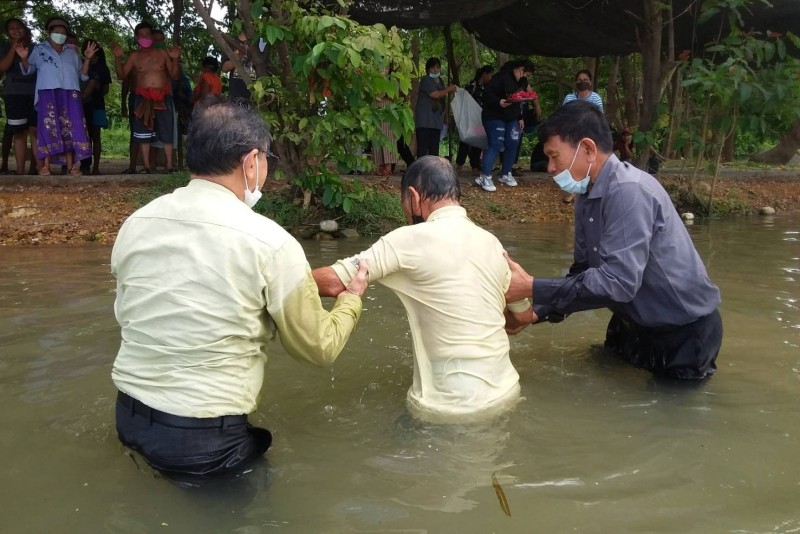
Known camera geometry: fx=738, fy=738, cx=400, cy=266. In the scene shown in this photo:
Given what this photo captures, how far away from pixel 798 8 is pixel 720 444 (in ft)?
26.4

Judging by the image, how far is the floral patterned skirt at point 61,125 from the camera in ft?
30.3

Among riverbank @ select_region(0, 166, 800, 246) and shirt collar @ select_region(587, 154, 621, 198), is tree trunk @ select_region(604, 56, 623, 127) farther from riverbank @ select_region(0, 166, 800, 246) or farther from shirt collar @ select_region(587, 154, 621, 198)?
shirt collar @ select_region(587, 154, 621, 198)

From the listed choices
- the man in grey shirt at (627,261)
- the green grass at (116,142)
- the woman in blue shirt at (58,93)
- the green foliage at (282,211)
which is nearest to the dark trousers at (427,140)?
the green foliage at (282,211)

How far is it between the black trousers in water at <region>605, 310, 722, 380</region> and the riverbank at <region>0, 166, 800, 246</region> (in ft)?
16.8

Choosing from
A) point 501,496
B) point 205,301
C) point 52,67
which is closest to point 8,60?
point 52,67

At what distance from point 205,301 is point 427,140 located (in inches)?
339

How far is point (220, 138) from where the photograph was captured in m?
2.62

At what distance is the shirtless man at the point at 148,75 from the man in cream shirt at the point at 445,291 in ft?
23.5

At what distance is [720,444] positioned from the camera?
10.8 feet

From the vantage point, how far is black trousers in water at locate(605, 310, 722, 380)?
3.90 metres

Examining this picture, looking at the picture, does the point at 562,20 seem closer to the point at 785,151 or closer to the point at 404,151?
the point at 404,151

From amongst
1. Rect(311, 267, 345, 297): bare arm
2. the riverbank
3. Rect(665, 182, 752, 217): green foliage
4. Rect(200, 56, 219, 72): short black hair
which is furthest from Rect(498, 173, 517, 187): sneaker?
Rect(311, 267, 345, 297): bare arm

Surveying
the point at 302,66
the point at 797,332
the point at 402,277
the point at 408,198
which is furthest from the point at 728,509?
the point at 302,66

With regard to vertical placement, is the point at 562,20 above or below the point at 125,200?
above
